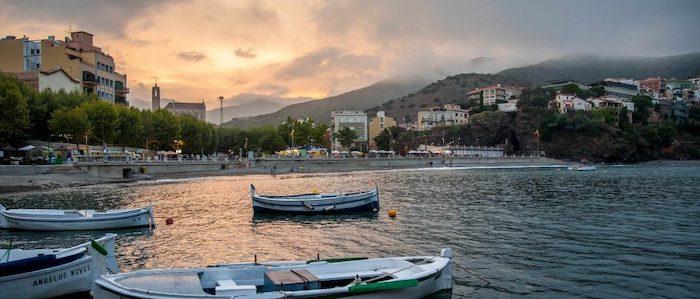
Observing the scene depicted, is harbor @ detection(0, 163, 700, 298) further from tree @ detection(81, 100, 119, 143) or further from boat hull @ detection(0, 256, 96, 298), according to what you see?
tree @ detection(81, 100, 119, 143)

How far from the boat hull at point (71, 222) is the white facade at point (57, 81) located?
81344 mm

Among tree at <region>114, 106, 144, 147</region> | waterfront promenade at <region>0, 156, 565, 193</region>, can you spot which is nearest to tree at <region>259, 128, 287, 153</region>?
waterfront promenade at <region>0, 156, 565, 193</region>

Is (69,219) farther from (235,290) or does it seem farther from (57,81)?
(57,81)

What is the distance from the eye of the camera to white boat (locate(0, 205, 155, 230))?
109 feet

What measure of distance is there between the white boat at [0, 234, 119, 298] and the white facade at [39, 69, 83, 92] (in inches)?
3993

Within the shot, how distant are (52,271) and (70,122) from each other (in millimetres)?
78859

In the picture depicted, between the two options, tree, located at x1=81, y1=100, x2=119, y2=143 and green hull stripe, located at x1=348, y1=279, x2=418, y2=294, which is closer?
green hull stripe, located at x1=348, y1=279, x2=418, y2=294

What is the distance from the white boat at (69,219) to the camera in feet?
109

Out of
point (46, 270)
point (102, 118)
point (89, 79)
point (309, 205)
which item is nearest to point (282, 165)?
point (102, 118)

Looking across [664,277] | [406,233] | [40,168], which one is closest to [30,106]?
[40,168]

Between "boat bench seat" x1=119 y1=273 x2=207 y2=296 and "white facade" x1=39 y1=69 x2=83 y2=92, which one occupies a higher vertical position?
"white facade" x1=39 y1=69 x2=83 y2=92

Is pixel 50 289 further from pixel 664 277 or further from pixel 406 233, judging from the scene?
pixel 664 277

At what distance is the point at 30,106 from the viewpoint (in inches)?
3430

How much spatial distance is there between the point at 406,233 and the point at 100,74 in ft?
370
